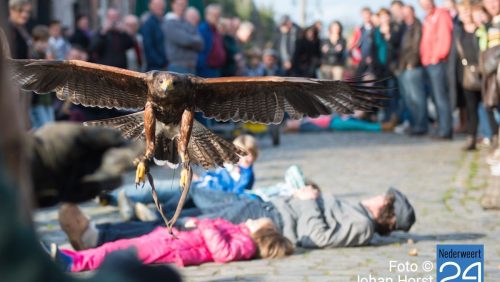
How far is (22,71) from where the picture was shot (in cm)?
621

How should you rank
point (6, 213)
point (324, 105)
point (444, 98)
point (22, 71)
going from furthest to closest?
point (444, 98), point (324, 105), point (22, 71), point (6, 213)

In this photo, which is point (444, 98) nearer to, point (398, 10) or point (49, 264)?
point (398, 10)

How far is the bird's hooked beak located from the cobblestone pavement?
153cm

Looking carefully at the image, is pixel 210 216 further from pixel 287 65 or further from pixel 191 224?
pixel 287 65

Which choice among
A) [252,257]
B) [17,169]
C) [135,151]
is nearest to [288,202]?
[252,257]

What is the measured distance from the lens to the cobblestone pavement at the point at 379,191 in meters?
6.57

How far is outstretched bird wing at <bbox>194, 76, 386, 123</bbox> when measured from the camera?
6.20 metres

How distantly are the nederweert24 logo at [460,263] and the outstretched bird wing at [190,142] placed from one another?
1714mm

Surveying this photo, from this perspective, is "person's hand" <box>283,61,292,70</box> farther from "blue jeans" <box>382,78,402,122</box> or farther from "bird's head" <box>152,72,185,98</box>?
"bird's head" <box>152,72,185,98</box>

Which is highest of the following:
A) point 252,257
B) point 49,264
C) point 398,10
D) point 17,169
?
point 398,10

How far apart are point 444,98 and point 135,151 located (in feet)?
49.1

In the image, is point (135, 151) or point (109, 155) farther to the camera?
point (135, 151)

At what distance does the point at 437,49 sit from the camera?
16562 mm

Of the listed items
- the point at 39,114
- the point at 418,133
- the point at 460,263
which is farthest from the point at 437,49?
the point at 460,263
